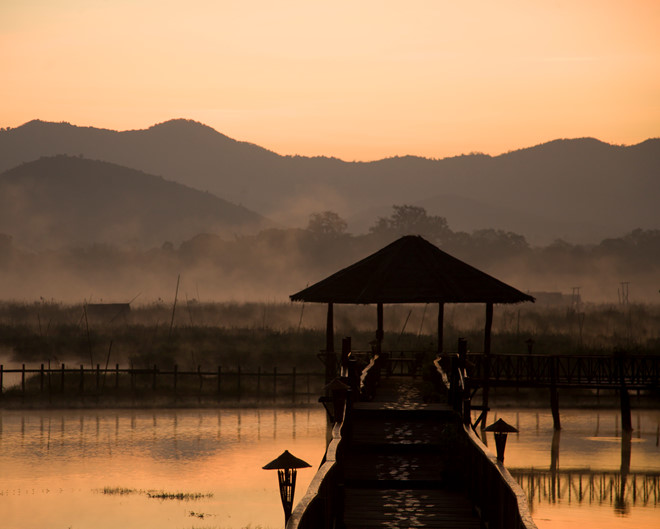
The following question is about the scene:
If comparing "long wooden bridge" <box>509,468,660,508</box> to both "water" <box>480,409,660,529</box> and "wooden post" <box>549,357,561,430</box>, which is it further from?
"wooden post" <box>549,357,561,430</box>

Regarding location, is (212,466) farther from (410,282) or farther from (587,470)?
(587,470)

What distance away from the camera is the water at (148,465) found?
23.5 metres

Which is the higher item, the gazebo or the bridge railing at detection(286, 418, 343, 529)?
the gazebo

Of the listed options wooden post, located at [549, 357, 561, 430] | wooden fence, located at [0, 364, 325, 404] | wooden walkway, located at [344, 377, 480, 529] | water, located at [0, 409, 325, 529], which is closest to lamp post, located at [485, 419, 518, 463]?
wooden walkway, located at [344, 377, 480, 529]

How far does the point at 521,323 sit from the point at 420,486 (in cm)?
6233

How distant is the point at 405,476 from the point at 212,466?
1329cm

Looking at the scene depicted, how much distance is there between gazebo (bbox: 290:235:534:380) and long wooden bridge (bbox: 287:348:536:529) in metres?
8.29

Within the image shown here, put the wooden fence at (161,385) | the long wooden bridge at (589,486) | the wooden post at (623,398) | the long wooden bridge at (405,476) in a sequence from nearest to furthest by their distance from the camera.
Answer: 1. the long wooden bridge at (405,476)
2. the long wooden bridge at (589,486)
3. the wooden post at (623,398)
4. the wooden fence at (161,385)

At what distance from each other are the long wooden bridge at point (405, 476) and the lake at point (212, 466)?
3.49 m

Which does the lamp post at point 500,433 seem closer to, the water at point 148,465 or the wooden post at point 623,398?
the water at point 148,465

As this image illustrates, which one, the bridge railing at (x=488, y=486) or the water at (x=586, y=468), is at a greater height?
the bridge railing at (x=488, y=486)

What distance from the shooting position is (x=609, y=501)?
24875 millimetres

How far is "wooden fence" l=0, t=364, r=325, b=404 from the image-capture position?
145 feet

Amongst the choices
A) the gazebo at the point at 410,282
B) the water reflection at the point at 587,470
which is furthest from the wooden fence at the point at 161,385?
the gazebo at the point at 410,282
